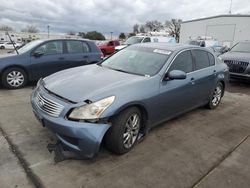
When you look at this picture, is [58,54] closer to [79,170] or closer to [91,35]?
[79,170]

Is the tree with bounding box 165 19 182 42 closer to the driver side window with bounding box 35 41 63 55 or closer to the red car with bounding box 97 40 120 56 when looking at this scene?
the red car with bounding box 97 40 120 56

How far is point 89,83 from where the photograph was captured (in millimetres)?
3264

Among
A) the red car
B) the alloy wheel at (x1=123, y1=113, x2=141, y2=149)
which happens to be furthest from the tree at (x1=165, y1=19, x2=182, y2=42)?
the alloy wheel at (x1=123, y1=113, x2=141, y2=149)

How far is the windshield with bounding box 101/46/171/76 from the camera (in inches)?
148

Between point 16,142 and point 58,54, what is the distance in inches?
161

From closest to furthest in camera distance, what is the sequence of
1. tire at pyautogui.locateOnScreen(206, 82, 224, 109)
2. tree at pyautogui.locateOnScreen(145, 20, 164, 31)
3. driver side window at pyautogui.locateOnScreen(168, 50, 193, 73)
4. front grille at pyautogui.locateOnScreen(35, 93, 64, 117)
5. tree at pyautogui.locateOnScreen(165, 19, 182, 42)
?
front grille at pyautogui.locateOnScreen(35, 93, 64, 117), driver side window at pyautogui.locateOnScreen(168, 50, 193, 73), tire at pyautogui.locateOnScreen(206, 82, 224, 109), tree at pyautogui.locateOnScreen(165, 19, 182, 42), tree at pyautogui.locateOnScreen(145, 20, 164, 31)

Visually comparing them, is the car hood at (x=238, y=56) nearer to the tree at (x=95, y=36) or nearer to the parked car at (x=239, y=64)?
the parked car at (x=239, y=64)

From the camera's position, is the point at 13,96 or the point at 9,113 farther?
the point at 13,96

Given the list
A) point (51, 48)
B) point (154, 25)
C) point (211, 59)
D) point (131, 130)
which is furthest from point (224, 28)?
point (154, 25)

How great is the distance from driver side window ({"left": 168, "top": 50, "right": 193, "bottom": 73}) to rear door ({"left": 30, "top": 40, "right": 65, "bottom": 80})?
13.4 ft

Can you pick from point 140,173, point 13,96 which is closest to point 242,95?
point 140,173

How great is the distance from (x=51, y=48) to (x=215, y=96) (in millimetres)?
4767

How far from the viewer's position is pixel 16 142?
11.2 ft

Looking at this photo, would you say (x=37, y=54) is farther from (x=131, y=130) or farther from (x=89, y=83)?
(x=131, y=130)
